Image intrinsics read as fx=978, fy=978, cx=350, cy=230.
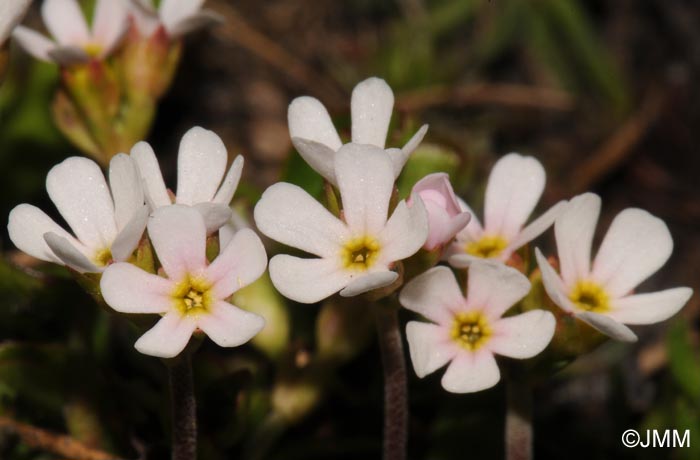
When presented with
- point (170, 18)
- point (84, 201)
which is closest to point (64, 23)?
point (170, 18)

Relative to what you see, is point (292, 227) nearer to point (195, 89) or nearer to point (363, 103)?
point (363, 103)

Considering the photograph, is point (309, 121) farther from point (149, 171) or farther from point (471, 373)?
point (471, 373)

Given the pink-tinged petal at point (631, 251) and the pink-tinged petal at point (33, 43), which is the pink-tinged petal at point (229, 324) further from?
the pink-tinged petal at point (33, 43)

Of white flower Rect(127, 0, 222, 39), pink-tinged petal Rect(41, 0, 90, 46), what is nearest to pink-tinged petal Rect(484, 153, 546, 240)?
white flower Rect(127, 0, 222, 39)

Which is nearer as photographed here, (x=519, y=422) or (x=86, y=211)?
(x=86, y=211)

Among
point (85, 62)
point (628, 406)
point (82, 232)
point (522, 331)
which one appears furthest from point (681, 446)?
point (85, 62)

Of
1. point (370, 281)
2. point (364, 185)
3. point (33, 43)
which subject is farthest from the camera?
point (33, 43)
